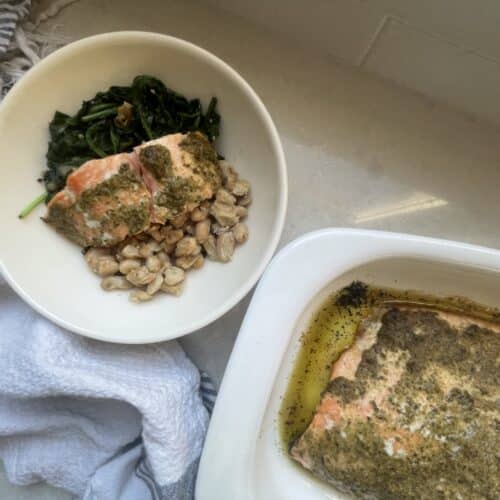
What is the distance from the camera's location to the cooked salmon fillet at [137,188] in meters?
0.92

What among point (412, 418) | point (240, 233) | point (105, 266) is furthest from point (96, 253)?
point (412, 418)

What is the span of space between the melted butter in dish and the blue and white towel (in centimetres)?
19

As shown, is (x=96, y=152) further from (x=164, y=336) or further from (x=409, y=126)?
(x=409, y=126)

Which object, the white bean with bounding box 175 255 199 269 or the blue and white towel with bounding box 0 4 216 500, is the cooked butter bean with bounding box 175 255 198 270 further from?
the blue and white towel with bounding box 0 4 216 500

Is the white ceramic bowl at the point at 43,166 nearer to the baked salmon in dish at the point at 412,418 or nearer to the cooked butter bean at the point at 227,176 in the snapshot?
the cooked butter bean at the point at 227,176

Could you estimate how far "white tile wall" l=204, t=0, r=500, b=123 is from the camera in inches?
37.2

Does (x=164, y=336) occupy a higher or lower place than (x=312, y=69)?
lower

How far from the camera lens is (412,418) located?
0.96 meters

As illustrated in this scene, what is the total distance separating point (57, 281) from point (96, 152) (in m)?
0.22

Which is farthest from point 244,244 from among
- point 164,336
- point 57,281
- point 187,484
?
point 187,484

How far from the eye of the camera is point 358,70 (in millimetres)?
1097

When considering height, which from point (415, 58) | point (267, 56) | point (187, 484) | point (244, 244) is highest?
point (415, 58)

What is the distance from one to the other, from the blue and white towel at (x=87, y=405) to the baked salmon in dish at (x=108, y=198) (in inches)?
7.5

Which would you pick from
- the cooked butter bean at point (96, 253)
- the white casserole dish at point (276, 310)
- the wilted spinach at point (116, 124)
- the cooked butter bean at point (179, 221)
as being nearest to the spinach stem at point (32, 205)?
the wilted spinach at point (116, 124)
